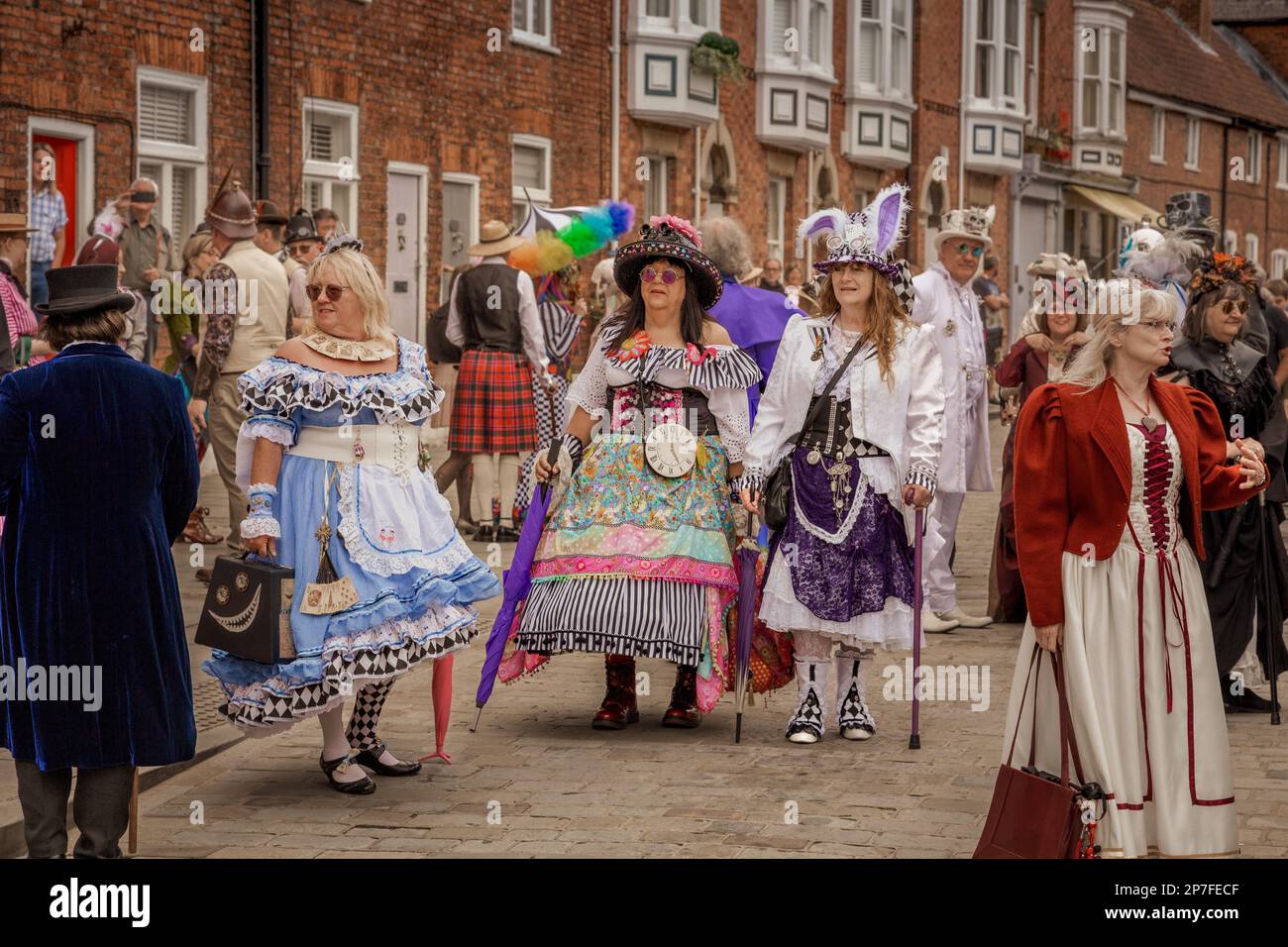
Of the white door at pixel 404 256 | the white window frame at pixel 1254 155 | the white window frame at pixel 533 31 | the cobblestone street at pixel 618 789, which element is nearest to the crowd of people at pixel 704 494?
the cobblestone street at pixel 618 789

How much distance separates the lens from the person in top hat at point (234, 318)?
11.8 metres

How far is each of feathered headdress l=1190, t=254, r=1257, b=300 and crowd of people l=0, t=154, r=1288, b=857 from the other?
2 cm

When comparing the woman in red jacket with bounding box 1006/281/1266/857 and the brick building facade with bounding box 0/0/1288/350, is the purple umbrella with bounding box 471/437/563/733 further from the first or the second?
the brick building facade with bounding box 0/0/1288/350

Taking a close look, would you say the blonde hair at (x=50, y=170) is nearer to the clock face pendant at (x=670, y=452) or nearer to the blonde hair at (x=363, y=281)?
the clock face pendant at (x=670, y=452)

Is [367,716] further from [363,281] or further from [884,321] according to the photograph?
[884,321]

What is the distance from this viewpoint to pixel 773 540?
8086 mm

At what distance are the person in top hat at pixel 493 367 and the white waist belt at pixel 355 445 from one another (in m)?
6.71

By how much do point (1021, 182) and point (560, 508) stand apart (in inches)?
1283

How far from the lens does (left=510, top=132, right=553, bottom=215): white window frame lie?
2283 centimetres

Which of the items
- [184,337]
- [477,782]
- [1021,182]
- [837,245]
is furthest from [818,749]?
[1021,182]

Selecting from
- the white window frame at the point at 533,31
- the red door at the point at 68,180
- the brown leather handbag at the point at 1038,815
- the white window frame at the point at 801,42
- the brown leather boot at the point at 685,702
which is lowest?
the brown leather boot at the point at 685,702

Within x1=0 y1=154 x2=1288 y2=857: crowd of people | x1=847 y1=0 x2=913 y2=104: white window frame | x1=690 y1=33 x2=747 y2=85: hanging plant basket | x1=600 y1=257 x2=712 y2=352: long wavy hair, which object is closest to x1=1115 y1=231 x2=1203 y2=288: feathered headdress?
x1=0 y1=154 x2=1288 y2=857: crowd of people

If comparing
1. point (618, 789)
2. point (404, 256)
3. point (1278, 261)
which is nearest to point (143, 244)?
point (404, 256)

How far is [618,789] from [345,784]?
94 cm
